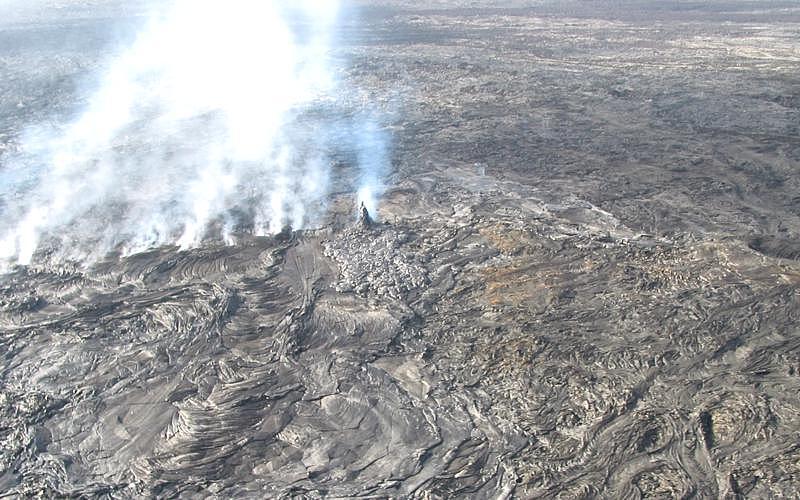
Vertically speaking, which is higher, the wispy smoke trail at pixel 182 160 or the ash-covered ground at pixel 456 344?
the wispy smoke trail at pixel 182 160

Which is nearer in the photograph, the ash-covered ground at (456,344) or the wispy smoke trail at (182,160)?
the ash-covered ground at (456,344)

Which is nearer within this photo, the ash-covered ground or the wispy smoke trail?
the ash-covered ground

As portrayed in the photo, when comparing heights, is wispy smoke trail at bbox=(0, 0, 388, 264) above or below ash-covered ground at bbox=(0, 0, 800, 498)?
above

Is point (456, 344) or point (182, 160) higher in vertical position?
point (182, 160)

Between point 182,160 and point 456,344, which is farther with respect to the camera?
point 182,160

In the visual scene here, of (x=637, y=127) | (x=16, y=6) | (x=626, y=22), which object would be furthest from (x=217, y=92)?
(x=16, y=6)
